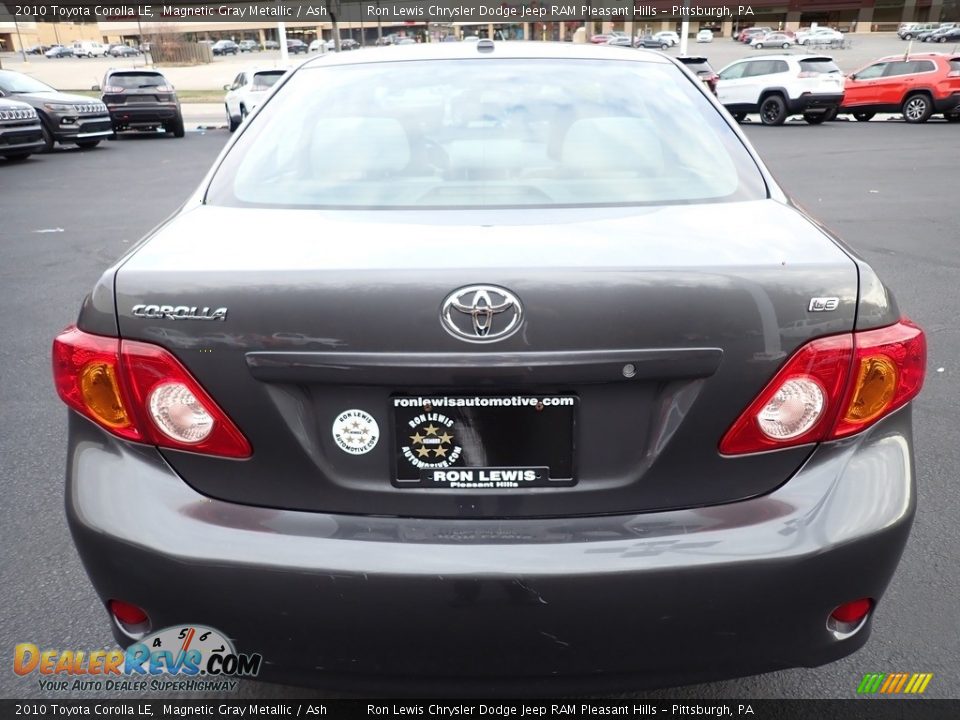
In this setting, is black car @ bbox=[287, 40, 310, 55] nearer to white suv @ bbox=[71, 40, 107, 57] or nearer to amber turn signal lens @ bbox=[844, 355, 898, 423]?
white suv @ bbox=[71, 40, 107, 57]

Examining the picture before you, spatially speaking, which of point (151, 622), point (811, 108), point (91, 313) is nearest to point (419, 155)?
point (91, 313)

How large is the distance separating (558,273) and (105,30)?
395ft

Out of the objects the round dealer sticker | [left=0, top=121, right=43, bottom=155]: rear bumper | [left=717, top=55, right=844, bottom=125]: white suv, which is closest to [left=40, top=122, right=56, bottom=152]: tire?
[left=0, top=121, right=43, bottom=155]: rear bumper

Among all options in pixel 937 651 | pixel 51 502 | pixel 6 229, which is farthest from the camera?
pixel 6 229

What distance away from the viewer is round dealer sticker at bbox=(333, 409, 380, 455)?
63.3 inches

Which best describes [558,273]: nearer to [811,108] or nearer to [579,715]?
[579,715]

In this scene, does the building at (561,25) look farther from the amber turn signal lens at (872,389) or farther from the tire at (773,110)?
the amber turn signal lens at (872,389)

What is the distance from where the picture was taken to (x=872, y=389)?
1687 millimetres

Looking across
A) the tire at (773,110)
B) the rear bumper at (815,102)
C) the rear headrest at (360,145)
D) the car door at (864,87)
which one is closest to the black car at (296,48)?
the tire at (773,110)

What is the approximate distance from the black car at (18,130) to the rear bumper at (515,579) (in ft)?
49.1

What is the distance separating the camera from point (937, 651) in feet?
7.75

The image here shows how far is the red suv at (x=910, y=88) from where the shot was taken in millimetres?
20234

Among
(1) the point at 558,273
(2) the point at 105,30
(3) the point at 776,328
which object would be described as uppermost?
(1) the point at 558,273

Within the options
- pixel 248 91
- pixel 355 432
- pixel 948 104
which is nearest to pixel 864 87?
pixel 948 104
